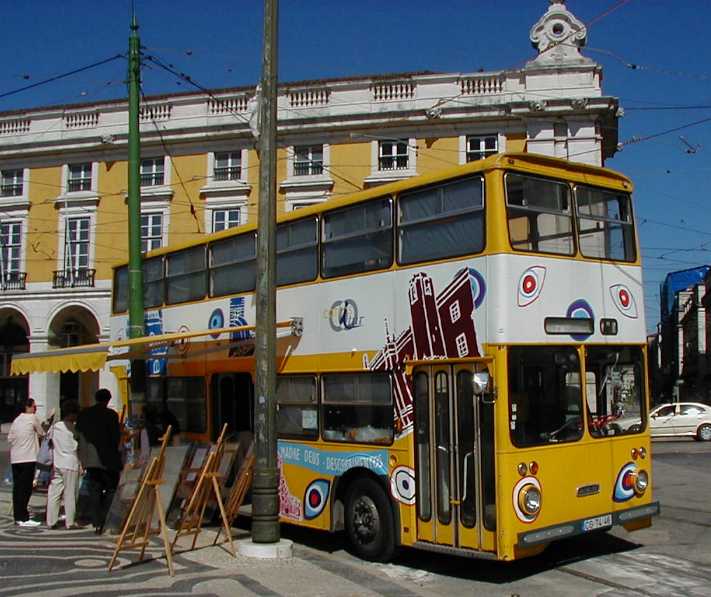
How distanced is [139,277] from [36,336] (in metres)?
24.2

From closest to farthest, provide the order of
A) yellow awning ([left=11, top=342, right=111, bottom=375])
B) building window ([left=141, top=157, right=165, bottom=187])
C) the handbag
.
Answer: the handbag < yellow awning ([left=11, top=342, right=111, bottom=375]) < building window ([left=141, top=157, right=165, bottom=187])

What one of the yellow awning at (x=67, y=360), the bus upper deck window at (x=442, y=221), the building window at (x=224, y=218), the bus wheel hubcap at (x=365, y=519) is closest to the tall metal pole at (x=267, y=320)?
the bus wheel hubcap at (x=365, y=519)

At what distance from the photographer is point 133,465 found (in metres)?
10.9

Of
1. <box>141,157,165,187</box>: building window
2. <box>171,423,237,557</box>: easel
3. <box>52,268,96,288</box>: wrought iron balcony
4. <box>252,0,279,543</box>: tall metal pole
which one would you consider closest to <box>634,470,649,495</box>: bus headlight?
<box>252,0,279,543</box>: tall metal pole

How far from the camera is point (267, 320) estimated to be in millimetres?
10062

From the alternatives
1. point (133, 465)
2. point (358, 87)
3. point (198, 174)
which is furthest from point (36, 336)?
point (133, 465)

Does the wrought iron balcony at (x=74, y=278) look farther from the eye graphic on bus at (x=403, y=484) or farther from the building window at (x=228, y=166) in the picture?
Result: the eye graphic on bus at (x=403, y=484)

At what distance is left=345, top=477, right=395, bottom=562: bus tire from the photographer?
9875 millimetres

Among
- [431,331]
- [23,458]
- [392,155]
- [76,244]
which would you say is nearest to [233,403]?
[23,458]

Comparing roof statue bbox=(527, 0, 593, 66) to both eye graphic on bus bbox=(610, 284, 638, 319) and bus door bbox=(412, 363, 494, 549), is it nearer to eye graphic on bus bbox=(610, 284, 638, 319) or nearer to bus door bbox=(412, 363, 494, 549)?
eye graphic on bus bbox=(610, 284, 638, 319)

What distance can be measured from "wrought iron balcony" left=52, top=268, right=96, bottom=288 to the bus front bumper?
30.3 metres

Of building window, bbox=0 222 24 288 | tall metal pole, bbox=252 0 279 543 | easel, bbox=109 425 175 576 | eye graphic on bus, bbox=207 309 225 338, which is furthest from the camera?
building window, bbox=0 222 24 288

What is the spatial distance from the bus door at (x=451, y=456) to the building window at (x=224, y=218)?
26.4 metres

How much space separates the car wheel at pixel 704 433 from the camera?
31109 millimetres
